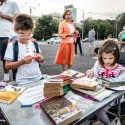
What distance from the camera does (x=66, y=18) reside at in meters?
6.09

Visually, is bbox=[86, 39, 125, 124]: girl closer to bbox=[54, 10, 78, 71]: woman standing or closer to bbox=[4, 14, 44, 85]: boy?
bbox=[4, 14, 44, 85]: boy

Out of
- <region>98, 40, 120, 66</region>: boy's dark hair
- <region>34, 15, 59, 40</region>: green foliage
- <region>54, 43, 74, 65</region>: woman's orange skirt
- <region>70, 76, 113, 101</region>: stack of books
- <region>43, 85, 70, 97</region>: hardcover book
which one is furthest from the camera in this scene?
<region>34, 15, 59, 40</region>: green foliage

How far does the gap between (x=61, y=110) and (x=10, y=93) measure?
1.95ft

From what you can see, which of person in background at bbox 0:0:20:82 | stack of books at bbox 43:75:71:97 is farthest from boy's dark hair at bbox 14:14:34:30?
person in background at bbox 0:0:20:82

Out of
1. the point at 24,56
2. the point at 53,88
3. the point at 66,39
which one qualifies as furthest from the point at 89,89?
the point at 66,39

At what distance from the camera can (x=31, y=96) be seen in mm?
2148

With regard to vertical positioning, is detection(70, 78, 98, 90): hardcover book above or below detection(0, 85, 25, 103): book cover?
above

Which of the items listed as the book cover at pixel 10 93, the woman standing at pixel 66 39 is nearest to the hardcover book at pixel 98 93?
the book cover at pixel 10 93

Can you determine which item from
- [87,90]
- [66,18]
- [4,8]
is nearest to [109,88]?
[87,90]

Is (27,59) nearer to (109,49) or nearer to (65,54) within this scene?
(109,49)

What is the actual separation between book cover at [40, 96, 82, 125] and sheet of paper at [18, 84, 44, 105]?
0.13 meters

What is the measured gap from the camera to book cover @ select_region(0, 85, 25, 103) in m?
2.12

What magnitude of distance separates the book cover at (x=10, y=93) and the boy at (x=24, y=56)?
413 millimetres

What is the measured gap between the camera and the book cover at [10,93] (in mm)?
2115
